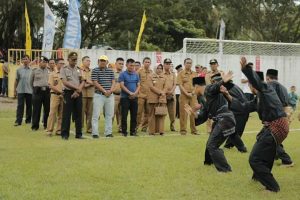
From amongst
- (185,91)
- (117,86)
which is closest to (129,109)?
(117,86)

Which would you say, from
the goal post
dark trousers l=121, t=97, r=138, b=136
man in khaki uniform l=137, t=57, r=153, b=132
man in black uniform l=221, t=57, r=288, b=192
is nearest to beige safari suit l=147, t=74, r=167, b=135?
man in khaki uniform l=137, t=57, r=153, b=132

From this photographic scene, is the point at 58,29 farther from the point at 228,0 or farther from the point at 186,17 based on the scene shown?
the point at 228,0

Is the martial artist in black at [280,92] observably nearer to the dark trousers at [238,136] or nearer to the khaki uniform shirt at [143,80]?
the dark trousers at [238,136]

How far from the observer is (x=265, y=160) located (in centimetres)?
762

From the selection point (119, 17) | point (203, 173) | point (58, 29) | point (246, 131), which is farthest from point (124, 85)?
point (58, 29)

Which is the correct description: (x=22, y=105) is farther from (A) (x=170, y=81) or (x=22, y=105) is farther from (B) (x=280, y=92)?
(B) (x=280, y=92)

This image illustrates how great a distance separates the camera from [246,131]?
49.4ft

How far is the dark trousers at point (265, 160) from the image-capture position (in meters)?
7.51

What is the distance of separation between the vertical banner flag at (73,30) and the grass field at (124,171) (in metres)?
9.14

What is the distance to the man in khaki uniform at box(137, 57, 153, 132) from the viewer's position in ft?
48.2

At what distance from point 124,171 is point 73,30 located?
543 inches

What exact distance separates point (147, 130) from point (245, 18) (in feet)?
77.2

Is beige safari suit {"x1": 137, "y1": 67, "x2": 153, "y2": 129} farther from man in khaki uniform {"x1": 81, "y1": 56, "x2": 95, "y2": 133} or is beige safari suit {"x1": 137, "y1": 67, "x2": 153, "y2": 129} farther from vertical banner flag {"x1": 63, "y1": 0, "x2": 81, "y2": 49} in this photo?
vertical banner flag {"x1": 63, "y1": 0, "x2": 81, "y2": 49}

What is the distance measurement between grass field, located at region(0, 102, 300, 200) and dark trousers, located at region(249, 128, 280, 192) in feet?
0.52
